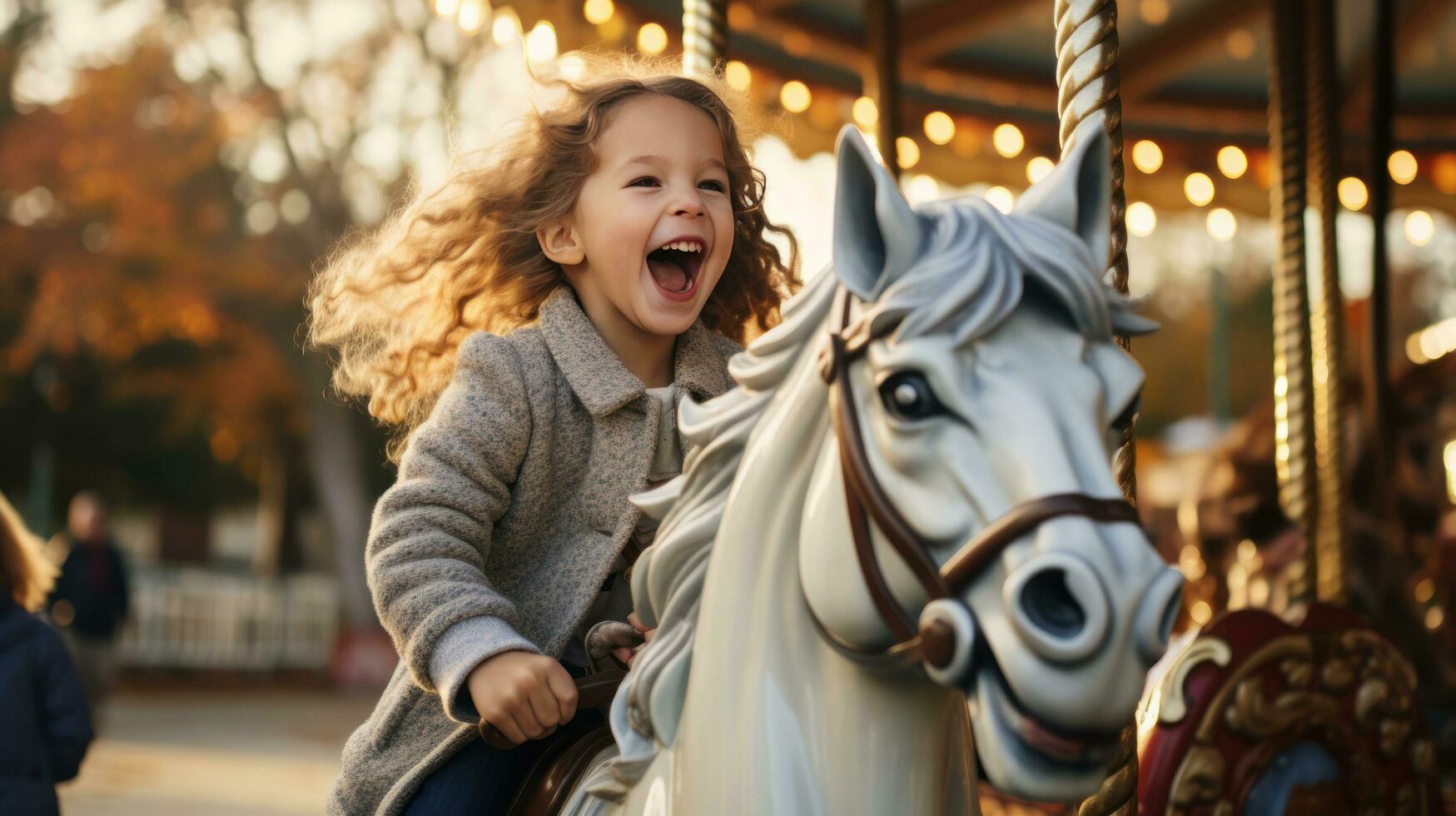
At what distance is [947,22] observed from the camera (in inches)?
215

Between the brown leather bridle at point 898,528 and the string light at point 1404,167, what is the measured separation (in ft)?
20.9

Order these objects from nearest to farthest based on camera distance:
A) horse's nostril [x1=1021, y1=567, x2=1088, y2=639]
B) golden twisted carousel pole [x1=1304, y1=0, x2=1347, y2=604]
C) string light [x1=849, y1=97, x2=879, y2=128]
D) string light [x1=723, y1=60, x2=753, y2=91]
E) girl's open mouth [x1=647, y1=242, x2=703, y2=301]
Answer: horse's nostril [x1=1021, y1=567, x2=1088, y2=639] < girl's open mouth [x1=647, y1=242, x2=703, y2=301] < golden twisted carousel pole [x1=1304, y1=0, x2=1347, y2=604] < string light [x1=723, y1=60, x2=753, y2=91] < string light [x1=849, y1=97, x2=879, y2=128]

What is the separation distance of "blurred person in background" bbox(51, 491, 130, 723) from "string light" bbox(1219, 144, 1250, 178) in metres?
7.34

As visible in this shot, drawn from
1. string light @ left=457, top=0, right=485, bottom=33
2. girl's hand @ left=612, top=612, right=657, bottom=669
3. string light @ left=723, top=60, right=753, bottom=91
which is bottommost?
girl's hand @ left=612, top=612, right=657, bottom=669

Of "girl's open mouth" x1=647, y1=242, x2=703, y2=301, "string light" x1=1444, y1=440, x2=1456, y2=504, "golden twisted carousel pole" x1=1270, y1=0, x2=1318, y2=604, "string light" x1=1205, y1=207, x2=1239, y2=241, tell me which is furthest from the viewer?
"string light" x1=1205, y1=207, x2=1239, y2=241

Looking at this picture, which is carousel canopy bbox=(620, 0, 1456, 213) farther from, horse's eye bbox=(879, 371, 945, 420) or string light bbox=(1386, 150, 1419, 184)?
horse's eye bbox=(879, 371, 945, 420)

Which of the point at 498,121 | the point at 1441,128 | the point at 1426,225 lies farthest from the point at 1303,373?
the point at 1426,225

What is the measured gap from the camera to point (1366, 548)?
452cm

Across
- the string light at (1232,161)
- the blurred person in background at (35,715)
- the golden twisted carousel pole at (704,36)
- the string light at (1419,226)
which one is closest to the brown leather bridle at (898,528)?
the golden twisted carousel pole at (704,36)

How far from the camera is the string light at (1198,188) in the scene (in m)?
6.65

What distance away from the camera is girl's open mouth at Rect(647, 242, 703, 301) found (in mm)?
1837

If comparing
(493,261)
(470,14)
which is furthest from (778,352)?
(470,14)

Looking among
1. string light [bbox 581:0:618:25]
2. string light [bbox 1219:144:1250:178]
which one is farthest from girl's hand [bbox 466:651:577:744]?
string light [bbox 1219:144:1250:178]

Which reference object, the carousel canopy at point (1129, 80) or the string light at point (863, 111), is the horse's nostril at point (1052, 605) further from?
the string light at point (863, 111)
